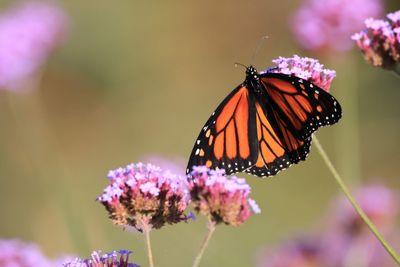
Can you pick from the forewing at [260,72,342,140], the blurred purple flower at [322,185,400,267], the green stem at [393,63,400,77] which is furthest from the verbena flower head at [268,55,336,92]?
the blurred purple flower at [322,185,400,267]

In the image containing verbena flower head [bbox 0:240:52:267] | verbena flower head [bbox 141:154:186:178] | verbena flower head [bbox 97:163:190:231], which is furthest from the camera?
verbena flower head [bbox 141:154:186:178]

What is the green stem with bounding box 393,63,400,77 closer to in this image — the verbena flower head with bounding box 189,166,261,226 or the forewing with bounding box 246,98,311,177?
the forewing with bounding box 246,98,311,177

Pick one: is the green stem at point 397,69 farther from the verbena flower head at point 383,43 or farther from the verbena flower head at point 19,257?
the verbena flower head at point 19,257

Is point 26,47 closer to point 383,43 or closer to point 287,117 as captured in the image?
point 287,117

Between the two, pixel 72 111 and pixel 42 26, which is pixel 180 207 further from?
pixel 72 111

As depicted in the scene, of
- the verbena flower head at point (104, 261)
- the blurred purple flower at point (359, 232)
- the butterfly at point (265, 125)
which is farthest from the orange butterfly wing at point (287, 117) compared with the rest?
the blurred purple flower at point (359, 232)

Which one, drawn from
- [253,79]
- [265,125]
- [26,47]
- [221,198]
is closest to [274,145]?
[265,125]
